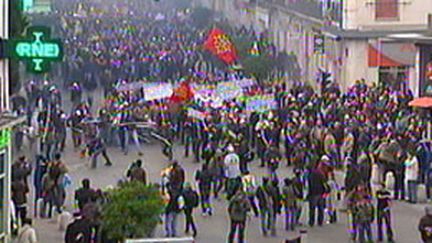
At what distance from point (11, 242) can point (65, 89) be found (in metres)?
27.5

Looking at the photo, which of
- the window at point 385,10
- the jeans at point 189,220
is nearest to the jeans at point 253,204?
the jeans at point 189,220

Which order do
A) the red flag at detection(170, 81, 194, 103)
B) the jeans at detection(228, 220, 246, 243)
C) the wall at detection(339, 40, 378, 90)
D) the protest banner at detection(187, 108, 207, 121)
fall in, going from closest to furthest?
1. the jeans at detection(228, 220, 246, 243)
2. the protest banner at detection(187, 108, 207, 121)
3. the red flag at detection(170, 81, 194, 103)
4. the wall at detection(339, 40, 378, 90)

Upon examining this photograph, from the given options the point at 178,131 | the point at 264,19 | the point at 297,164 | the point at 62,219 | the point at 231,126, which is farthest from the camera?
the point at 264,19

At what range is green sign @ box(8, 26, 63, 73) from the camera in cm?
1594

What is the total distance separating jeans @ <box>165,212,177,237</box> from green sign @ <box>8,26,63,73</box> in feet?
18.8

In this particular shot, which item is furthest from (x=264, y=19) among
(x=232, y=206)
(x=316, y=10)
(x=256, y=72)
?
(x=232, y=206)

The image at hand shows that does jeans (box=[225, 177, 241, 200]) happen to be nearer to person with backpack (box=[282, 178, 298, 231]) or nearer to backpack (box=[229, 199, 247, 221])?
person with backpack (box=[282, 178, 298, 231])

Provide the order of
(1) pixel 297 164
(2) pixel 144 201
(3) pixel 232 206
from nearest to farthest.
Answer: (2) pixel 144 201 → (3) pixel 232 206 → (1) pixel 297 164

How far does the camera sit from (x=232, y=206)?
2050 centimetres

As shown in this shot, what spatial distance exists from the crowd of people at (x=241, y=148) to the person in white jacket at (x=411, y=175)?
0.03m

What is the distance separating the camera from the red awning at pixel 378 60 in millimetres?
46781

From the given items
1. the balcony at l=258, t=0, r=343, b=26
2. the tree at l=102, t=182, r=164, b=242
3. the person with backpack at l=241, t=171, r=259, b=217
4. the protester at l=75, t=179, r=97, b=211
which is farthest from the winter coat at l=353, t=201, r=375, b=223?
the balcony at l=258, t=0, r=343, b=26

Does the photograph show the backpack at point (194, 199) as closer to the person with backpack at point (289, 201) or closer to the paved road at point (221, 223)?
the paved road at point (221, 223)

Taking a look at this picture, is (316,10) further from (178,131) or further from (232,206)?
(232,206)
